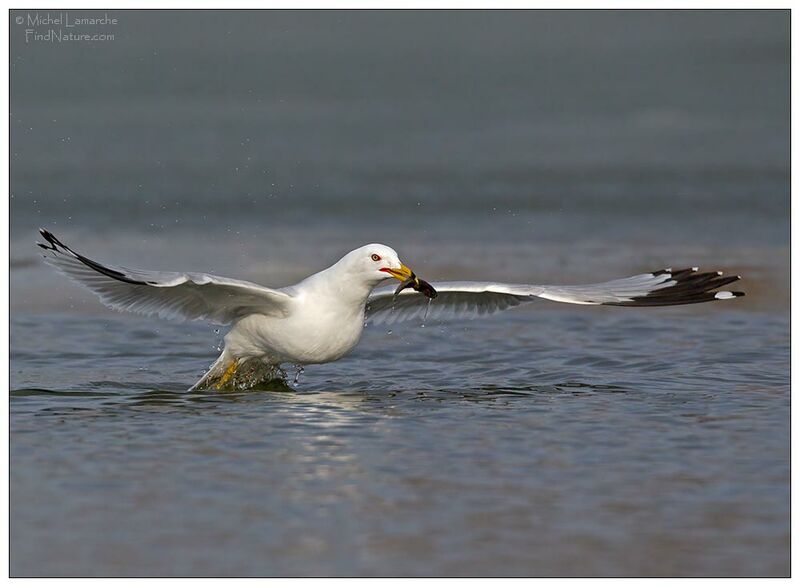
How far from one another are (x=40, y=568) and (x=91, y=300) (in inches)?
343

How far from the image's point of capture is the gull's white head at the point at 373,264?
10102mm

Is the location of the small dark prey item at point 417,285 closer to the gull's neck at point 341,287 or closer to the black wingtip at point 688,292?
the gull's neck at point 341,287

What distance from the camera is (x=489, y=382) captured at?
1112 cm

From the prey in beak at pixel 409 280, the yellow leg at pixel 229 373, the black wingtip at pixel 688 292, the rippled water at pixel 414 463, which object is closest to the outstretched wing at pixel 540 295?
the black wingtip at pixel 688 292

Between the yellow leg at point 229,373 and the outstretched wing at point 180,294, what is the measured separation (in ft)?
0.97

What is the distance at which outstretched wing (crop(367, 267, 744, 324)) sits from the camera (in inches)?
432

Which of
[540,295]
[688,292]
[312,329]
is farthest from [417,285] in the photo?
[688,292]

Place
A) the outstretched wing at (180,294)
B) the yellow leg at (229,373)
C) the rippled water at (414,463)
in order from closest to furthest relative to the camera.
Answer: the rippled water at (414,463) → the outstretched wing at (180,294) → the yellow leg at (229,373)

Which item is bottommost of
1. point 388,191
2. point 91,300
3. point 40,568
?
point 40,568

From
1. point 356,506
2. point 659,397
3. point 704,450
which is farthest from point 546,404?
point 356,506

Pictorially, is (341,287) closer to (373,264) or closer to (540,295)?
(373,264)

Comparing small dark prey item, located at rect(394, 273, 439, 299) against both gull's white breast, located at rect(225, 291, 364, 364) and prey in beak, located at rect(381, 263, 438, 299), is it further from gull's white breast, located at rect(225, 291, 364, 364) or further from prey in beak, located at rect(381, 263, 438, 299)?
gull's white breast, located at rect(225, 291, 364, 364)

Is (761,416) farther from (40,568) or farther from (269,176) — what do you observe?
(269,176)

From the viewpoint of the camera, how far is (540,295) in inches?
432
